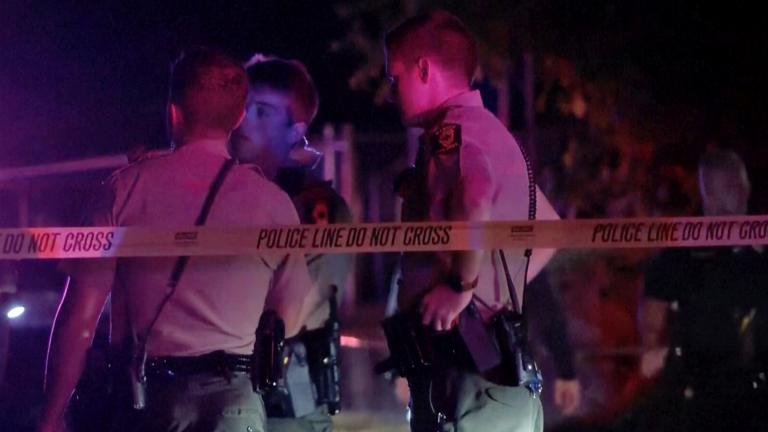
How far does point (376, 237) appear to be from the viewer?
3.68 metres

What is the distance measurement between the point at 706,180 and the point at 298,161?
6.79 ft

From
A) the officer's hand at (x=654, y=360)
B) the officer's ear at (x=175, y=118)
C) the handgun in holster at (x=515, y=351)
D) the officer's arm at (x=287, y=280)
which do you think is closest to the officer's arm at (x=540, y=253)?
the handgun in holster at (x=515, y=351)

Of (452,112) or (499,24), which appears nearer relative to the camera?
(452,112)

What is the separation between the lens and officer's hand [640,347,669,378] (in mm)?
6906

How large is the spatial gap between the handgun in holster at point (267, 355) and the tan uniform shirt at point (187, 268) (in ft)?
0.11

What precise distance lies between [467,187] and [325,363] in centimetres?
120

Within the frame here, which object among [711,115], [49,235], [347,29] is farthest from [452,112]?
[711,115]

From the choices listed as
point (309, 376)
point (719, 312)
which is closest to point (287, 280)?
point (309, 376)

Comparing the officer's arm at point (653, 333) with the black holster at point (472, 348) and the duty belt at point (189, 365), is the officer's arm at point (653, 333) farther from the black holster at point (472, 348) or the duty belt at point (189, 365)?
the duty belt at point (189, 365)

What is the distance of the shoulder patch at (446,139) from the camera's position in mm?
3422

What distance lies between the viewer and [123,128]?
504 centimetres

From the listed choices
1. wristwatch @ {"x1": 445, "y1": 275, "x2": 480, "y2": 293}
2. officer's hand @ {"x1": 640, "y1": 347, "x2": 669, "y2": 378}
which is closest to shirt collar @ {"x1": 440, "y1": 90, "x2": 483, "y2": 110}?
wristwatch @ {"x1": 445, "y1": 275, "x2": 480, "y2": 293}

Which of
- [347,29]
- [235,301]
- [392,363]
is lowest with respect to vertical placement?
[392,363]

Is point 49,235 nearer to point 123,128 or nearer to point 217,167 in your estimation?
point 217,167
